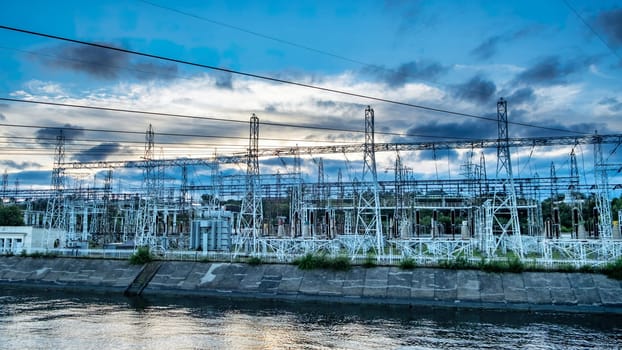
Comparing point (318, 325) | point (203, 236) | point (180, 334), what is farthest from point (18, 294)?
point (318, 325)

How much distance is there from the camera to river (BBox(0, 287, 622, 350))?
21.8 m

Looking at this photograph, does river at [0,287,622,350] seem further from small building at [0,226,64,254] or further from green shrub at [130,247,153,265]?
small building at [0,226,64,254]

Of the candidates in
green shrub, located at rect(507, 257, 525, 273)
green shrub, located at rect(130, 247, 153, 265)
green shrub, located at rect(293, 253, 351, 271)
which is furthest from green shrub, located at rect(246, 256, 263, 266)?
green shrub, located at rect(507, 257, 525, 273)

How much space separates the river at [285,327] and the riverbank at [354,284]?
3.36ft

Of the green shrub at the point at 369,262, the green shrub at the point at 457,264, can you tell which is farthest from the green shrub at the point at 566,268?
the green shrub at the point at 369,262

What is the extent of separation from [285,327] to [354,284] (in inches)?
366

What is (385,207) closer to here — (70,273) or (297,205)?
(297,205)

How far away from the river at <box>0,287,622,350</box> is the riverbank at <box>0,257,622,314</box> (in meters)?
1.02

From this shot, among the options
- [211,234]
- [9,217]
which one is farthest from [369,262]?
[9,217]

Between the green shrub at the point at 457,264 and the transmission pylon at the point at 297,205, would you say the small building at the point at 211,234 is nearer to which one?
the transmission pylon at the point at 297,205

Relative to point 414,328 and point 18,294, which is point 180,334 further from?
point 18,294

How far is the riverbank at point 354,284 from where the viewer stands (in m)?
29.7

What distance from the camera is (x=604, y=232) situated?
39906 millimetres

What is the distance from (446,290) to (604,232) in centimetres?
1661
